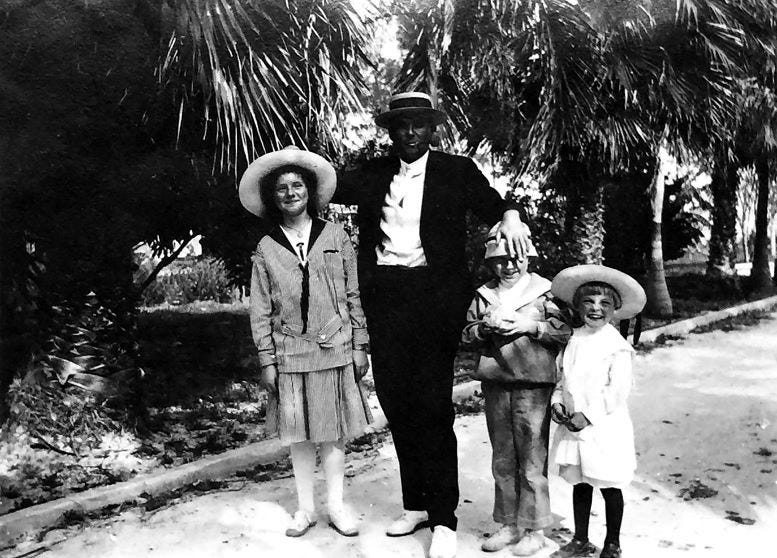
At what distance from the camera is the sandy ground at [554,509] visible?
10.5 ft

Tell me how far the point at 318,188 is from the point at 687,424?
3268 mm

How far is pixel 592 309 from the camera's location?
2.93m

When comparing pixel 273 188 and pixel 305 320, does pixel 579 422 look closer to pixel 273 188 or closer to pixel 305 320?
pixel 305 320

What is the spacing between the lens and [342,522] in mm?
3367

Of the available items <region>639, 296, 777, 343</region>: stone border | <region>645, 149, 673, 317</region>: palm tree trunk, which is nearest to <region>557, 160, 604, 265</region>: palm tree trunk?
<region>639, 296, 777, 343</region>: stone border

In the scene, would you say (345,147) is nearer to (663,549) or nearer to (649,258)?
(663,549)

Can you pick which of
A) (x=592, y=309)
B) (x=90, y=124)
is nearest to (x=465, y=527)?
(x=592, y=309)

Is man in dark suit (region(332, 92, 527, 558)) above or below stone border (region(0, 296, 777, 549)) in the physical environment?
above

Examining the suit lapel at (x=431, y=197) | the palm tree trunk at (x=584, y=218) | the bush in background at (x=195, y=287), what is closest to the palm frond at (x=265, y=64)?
the suit lapel at (x=431, y=197)

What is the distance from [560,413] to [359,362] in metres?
0.98

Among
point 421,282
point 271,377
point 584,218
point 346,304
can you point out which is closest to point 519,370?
Answer: point 421,282

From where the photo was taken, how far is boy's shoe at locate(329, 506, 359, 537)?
11.0 ft

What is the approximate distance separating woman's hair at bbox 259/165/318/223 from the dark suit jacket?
0.18m

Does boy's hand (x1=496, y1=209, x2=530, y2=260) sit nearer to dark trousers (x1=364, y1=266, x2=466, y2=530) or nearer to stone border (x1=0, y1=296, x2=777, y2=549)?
dark trousers (x1=364, y1=266, x2=466, y2=530)
